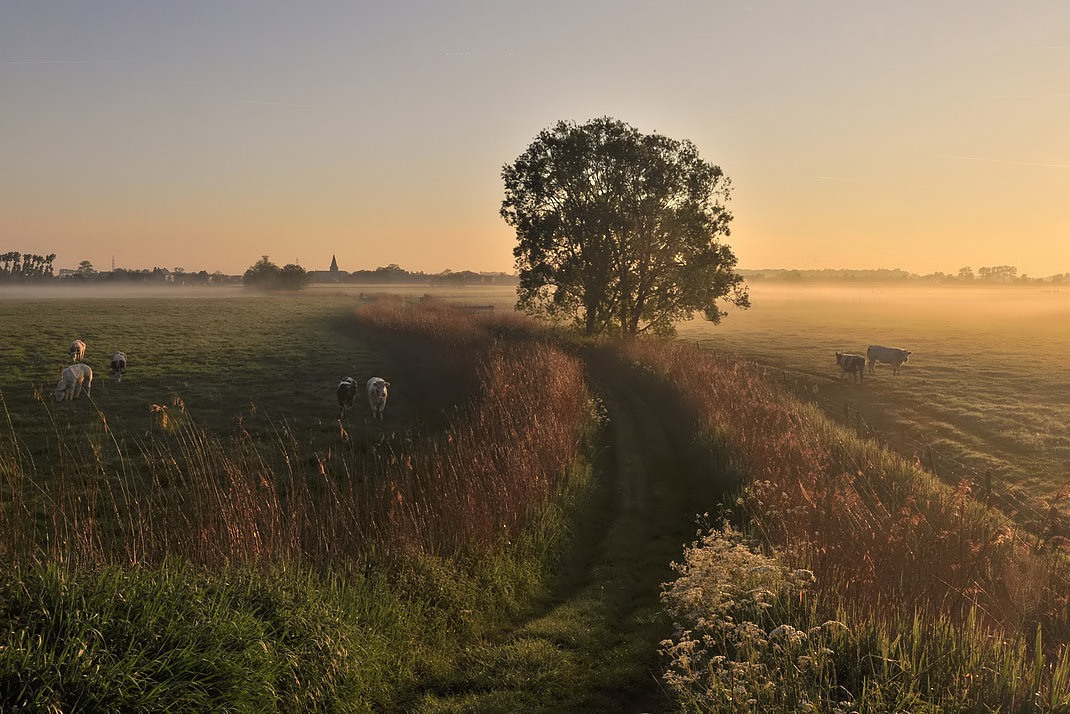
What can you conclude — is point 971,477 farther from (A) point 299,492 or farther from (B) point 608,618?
(A) point 299,492

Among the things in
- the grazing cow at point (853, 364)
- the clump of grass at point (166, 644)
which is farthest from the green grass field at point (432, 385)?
the clump of grass at point (166, 644)

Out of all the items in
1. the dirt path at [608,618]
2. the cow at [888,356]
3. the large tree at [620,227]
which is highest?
the large tree at [620,227]

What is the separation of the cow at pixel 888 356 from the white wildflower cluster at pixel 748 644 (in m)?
25.8

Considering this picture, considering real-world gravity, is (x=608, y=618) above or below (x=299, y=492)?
below

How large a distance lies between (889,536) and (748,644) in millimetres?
3077

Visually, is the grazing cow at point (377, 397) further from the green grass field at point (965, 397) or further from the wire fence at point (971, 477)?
the green grass field at point (965, 397)

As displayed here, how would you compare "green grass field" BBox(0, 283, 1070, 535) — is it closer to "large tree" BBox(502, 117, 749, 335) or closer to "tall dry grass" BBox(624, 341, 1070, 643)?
"tall dry grass" BBox(624, 341, 1070, 643)

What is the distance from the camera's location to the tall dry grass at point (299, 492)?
6.36m

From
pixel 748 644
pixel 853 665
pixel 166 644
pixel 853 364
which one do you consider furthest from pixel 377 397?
pixel 853 364

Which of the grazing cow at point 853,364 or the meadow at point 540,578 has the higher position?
the grazing cow at point 853,364

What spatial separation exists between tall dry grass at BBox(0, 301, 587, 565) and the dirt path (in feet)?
3.94

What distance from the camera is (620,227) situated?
32281 millimetres

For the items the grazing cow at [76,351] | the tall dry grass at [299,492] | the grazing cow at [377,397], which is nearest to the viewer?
the tall dry grass at [299,492]

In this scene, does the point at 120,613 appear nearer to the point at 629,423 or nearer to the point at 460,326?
the point at 629,423
